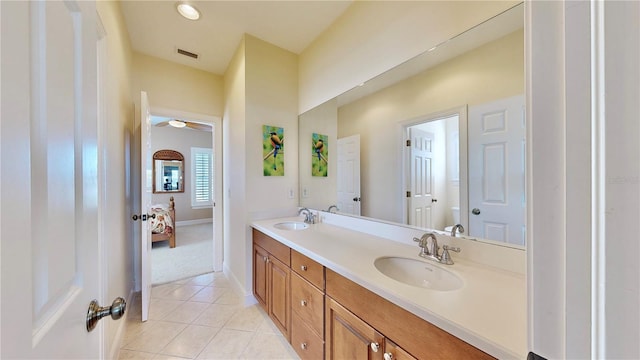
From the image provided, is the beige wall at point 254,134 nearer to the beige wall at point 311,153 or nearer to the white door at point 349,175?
the beige wall at point 311,153

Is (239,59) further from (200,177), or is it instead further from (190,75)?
(200,177)

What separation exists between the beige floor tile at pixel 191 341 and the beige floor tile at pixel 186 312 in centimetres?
14

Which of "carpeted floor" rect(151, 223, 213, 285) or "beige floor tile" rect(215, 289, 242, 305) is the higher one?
"carpeted floor" rect(151, 223, 213, 285)

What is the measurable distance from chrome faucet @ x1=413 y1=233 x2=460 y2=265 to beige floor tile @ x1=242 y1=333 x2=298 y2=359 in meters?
1.19

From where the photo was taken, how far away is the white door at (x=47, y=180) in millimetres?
332

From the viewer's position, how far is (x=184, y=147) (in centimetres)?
615

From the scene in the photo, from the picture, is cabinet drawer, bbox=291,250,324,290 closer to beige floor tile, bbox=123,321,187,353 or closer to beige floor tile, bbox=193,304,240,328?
beige floor tile, bbox=193,304,240,328

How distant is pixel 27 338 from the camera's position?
1.14 ft

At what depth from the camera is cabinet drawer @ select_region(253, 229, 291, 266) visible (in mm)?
1672

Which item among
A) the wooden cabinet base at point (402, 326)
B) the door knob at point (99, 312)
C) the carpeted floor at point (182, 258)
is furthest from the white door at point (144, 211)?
the wooden cabinet base at point (402, 326)

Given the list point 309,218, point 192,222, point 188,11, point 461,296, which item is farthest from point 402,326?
point 192,222

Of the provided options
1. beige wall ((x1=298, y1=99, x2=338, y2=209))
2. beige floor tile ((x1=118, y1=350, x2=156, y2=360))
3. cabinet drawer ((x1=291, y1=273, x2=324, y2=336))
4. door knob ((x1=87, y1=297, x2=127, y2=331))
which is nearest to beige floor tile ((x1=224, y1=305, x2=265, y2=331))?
beige floor tile ((x1=118, y1=350, x2=156, y2=360))

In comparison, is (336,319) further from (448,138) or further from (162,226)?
(162,226)

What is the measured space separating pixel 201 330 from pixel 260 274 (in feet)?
2.00
